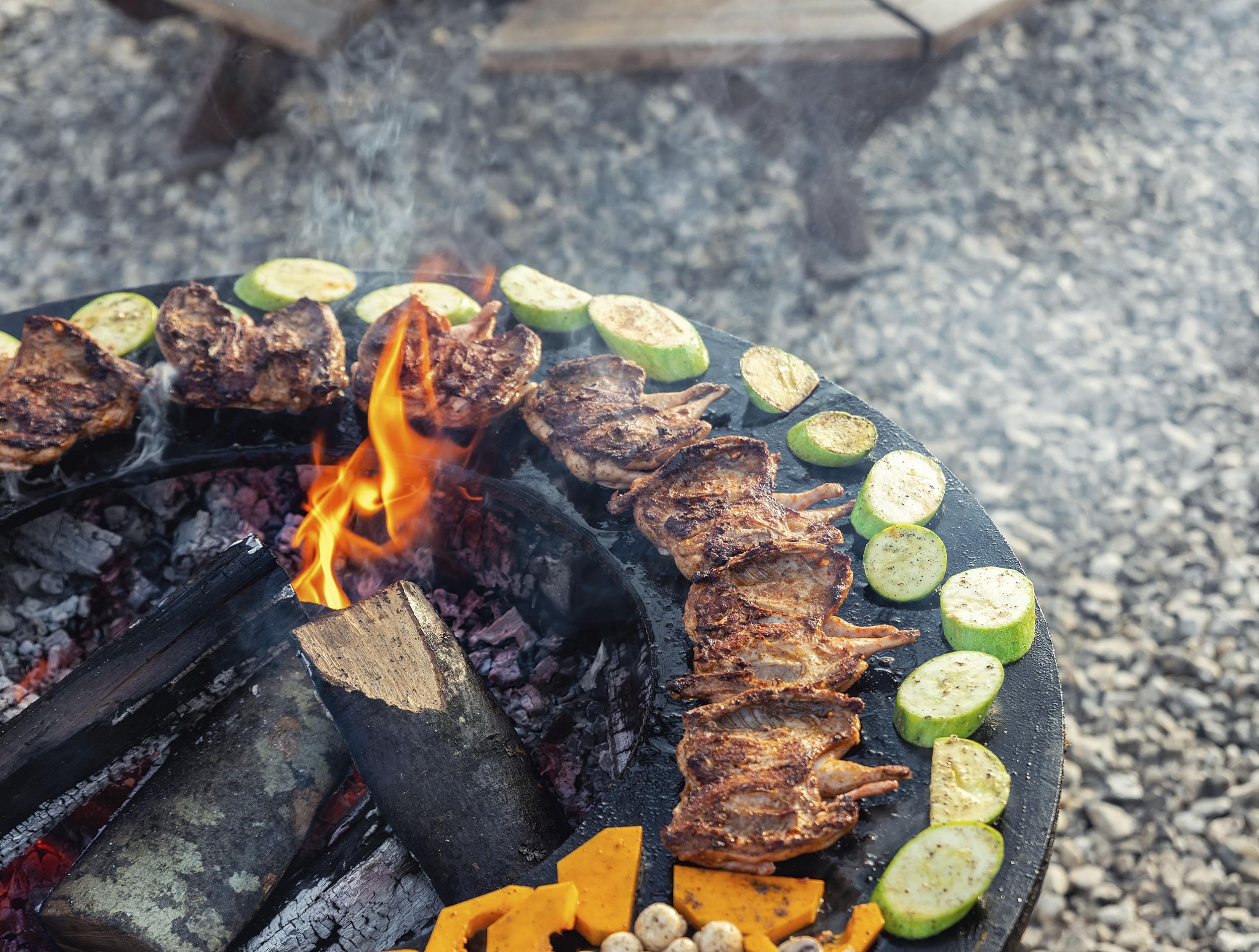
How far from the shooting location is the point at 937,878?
214 centimetres

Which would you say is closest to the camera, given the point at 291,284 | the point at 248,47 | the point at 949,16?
the point at 291,284

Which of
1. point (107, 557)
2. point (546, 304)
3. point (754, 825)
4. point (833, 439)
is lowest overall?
point (107, 557)

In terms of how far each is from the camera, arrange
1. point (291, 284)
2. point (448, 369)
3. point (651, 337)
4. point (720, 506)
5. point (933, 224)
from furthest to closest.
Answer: point (933, 224) → point (291, 284) → point (651, 337) → point (448, 369) → point (720, 506)

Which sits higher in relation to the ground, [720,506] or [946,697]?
[720,506]

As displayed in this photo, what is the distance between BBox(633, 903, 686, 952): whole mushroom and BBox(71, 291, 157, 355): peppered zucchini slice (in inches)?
108

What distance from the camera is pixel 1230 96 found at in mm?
8391

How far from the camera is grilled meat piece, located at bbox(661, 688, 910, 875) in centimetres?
221

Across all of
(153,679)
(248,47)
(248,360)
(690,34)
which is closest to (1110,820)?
(153,679)

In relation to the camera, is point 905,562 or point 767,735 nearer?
point 767,735

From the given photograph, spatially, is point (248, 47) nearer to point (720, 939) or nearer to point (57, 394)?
point (57, 394)

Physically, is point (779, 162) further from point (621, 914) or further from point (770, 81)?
point (621, 914)

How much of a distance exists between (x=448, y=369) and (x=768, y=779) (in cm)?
174

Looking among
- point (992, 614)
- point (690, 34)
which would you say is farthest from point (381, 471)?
point (690, 34)

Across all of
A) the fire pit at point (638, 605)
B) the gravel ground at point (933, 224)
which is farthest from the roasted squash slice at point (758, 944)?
the gravel ground at point (933, 224)
